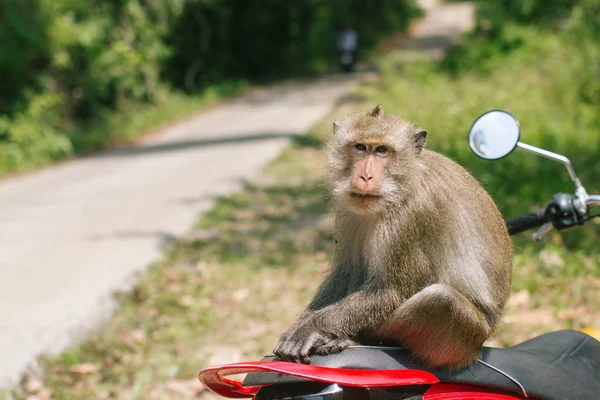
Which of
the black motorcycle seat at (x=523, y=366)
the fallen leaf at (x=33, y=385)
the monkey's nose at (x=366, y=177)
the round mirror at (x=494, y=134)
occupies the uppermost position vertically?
the round mirror at (x=494, y=134)

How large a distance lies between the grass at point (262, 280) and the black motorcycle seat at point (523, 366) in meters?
0.88

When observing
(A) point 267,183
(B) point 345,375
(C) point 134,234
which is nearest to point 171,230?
(C) point 134,234

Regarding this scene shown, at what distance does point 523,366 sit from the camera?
2.07 metres

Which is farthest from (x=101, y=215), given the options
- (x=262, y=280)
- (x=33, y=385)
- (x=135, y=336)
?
(x=33, y=385)

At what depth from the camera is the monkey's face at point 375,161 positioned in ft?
7.30

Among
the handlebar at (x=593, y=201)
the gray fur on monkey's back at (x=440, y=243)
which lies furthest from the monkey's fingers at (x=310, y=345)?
the handlebar at (x=593, y=201)

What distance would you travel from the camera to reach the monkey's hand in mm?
2041

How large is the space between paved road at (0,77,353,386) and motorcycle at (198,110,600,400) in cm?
267

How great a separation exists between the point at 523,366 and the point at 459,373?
20cm

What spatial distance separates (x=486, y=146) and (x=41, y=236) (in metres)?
6.17

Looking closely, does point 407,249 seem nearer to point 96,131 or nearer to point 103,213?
point 103,213

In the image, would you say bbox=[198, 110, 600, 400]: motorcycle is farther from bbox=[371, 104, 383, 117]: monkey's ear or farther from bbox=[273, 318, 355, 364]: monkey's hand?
bbox=[371, 104, 383, 117]: monkey's ear

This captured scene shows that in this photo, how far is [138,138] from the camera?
55.0 ft

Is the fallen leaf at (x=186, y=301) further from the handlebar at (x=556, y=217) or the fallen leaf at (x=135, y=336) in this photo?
the handlebar at (x=556, y=217)
